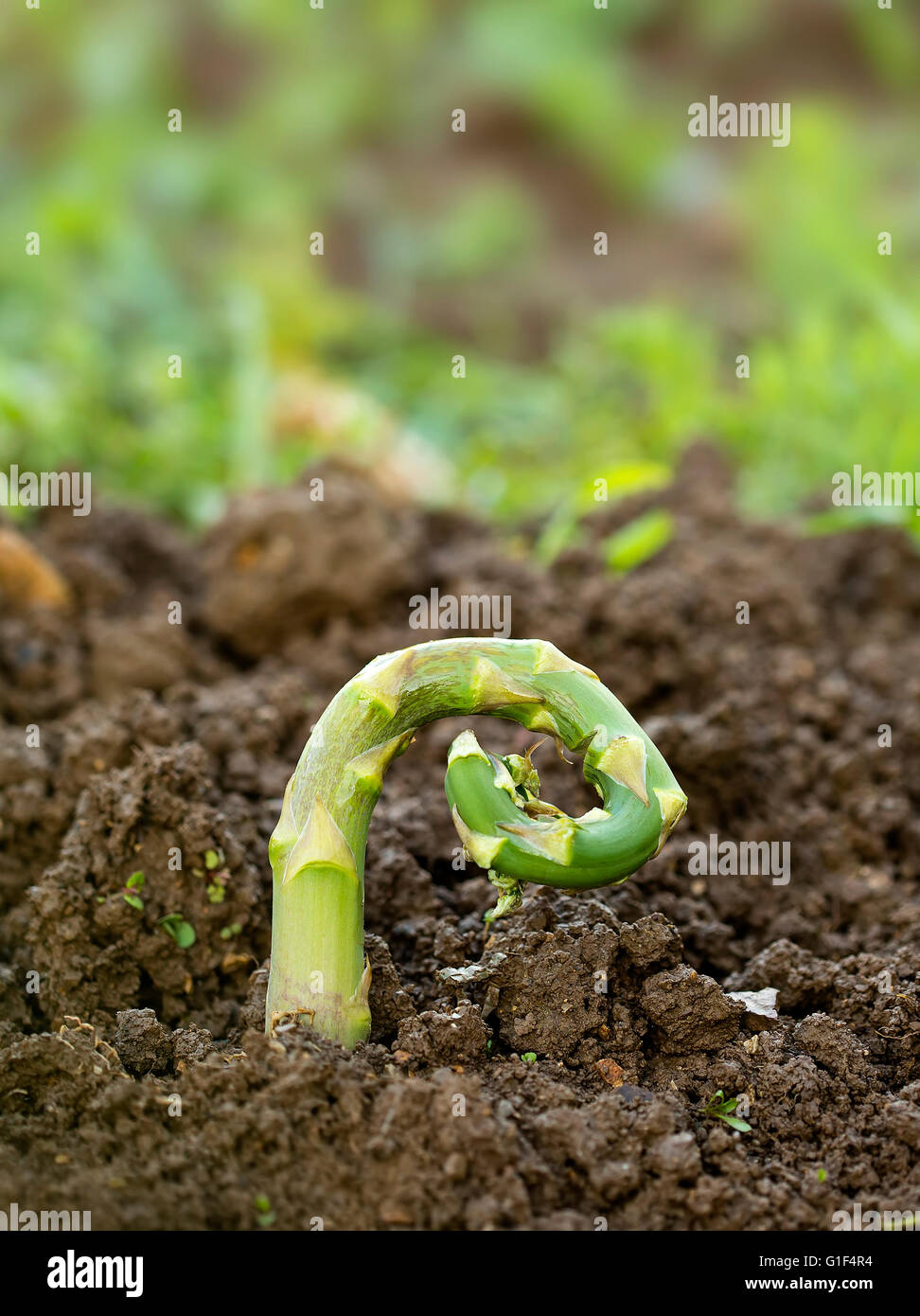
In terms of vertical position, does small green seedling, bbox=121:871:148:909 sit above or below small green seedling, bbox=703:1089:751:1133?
above

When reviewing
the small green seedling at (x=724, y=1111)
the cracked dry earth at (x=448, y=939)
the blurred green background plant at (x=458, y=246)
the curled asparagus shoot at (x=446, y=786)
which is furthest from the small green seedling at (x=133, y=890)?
the blurred green background plant at (x=458, y=246)

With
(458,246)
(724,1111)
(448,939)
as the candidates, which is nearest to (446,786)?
(448,939)

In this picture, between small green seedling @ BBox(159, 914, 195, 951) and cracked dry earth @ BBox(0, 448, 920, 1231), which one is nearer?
cracked dry earth @ BBox(0, 448, 920, 1231)

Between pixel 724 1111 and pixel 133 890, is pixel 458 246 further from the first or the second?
pixel 724 1111

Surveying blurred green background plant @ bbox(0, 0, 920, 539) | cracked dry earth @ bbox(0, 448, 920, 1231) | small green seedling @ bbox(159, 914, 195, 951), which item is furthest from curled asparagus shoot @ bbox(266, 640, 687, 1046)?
blurred green background plant @ bbox(0, 0, 920, 539)

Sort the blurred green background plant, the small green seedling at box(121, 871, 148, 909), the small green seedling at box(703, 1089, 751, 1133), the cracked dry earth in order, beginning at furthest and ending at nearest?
1. the blurred green background plant
2. the small green seedling at box(121, 871, 148, 909)
3. the small green seedling at box(703, 1089, 751, 1133)
4. the cracked dry earth

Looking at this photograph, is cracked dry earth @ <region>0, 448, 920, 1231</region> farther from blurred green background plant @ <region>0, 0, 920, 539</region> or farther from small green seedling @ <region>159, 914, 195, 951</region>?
blurred green background plant @ <region>0, 0, 920, 539</region>
